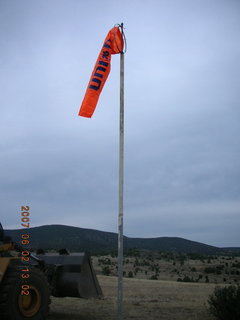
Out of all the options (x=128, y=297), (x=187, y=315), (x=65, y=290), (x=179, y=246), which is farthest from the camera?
(x=179, y=246)

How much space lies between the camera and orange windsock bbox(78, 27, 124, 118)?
886cm

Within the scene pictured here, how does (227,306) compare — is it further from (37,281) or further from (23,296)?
(23,296)

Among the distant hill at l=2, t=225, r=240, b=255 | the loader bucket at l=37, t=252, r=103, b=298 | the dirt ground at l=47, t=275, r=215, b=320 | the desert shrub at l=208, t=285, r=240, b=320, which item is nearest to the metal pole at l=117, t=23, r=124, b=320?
the loader bucket at l=37, t=252, r=103, b=298

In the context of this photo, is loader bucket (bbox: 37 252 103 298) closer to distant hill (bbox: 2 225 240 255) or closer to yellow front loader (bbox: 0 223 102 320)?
yellow front loader (bbox: 0 223 102 320)

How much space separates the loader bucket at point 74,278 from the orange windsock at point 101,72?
3.44m

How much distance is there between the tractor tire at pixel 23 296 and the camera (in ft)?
22.6

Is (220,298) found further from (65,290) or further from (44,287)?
(44,287)

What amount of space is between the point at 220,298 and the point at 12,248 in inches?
210

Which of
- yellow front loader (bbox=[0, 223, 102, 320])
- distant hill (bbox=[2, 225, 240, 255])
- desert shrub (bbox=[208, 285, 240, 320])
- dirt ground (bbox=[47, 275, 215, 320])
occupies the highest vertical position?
distant hill (bbox=[2, 225, 240, 255])

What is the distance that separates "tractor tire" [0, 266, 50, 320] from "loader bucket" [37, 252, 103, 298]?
0.96 meters

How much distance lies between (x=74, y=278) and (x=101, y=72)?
16.1 ft

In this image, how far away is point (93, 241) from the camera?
107m

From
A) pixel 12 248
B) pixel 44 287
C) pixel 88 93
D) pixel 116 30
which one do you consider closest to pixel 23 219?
pixel 12 248

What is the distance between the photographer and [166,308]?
36.0ft
